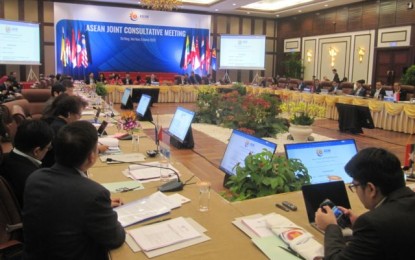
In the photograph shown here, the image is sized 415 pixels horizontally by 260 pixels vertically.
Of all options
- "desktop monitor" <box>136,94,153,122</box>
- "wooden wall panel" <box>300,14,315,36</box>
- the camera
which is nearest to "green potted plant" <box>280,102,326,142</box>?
"desktop monitor" <box>136,94,153,122</box>

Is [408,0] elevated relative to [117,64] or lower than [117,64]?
elevated

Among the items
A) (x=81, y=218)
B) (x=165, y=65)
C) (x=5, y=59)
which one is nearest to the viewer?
(x=81, y=218)

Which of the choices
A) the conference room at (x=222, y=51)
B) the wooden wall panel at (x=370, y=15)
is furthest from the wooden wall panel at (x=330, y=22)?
the wooden wall panel at (x=370, y=15)

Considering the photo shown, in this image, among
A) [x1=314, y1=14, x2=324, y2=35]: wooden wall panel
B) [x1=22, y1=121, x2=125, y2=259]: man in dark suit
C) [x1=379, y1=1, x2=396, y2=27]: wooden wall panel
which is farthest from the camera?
[x1=314, y1=14, x2=324, y2=35]: wooden wall panel

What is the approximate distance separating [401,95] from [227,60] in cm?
852

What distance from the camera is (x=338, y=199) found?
1841 mm

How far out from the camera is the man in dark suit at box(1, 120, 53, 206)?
2.20 metres

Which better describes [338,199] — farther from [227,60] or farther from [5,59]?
[227,60]

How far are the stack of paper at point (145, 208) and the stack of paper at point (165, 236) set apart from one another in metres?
0.10

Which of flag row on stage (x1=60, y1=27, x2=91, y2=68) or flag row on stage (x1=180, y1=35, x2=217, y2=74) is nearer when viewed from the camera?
flag row on stage (x1=60, y1=27, x2=91, y2=68)

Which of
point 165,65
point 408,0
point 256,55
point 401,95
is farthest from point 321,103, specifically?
point 165,65

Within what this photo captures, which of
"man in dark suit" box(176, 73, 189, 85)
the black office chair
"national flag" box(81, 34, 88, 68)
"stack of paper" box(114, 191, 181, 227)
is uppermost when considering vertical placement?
"national flag" box(81, 34, 88, 68)

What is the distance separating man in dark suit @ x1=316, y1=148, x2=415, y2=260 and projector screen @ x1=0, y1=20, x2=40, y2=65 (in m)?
12.0

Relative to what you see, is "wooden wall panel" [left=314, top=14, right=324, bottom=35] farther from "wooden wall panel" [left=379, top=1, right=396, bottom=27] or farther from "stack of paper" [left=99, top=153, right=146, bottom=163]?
"stack of paper" [left=99, top=153, right=146, bottom=163]
